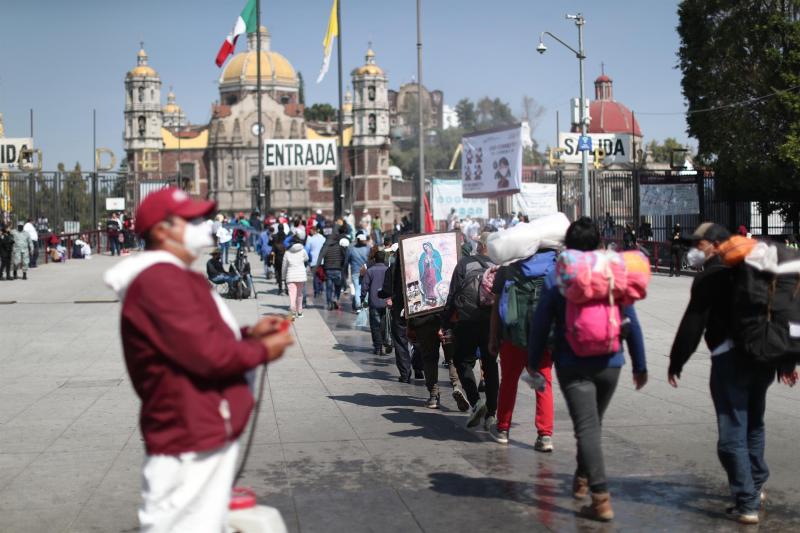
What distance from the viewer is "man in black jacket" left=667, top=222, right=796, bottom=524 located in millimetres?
→ 6031

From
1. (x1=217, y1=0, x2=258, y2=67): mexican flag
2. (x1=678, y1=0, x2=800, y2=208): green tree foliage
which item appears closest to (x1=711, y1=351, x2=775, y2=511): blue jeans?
(x1=678, y1=0, x2=800, y2=208): green tree foliage

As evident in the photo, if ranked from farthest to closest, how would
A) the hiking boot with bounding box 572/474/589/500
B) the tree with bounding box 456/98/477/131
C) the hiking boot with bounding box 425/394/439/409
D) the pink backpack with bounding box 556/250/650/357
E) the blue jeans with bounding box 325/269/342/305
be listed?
the tree with bounding box 456/98/477/131 → the blue jeans with bounding box 325/269/342/305 → the hiking boot with bounding box 425/394/439/409 → the hiking boot with bounding box 572/474/589/500 → the pink backpack with bounding box 556/250/650/357

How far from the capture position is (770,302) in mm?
6016

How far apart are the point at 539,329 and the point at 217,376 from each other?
298 centimetres

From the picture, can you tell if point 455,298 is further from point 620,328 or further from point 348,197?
point 348,197

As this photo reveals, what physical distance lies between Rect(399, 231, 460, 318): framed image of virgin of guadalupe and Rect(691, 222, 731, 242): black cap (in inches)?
171

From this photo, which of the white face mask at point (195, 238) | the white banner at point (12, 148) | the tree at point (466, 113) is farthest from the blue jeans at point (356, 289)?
the tree at point (466, 113)

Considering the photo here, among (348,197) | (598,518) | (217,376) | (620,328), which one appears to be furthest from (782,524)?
(348,197)

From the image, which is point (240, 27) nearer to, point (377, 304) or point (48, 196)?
point (48, 196)

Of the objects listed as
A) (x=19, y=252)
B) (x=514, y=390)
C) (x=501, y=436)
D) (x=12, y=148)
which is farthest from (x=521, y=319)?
(x=12, y=148)

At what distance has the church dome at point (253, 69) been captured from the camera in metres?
119

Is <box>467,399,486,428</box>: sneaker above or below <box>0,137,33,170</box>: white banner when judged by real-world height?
below

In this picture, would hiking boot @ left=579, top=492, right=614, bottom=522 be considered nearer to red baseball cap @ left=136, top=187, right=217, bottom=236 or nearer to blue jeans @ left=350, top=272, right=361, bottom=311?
red baseball cap @ left=136, top=187, right=217, bottom=236

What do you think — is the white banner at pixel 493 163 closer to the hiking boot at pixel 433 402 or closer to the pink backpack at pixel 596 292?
the hiking boot at pixel 433 402
